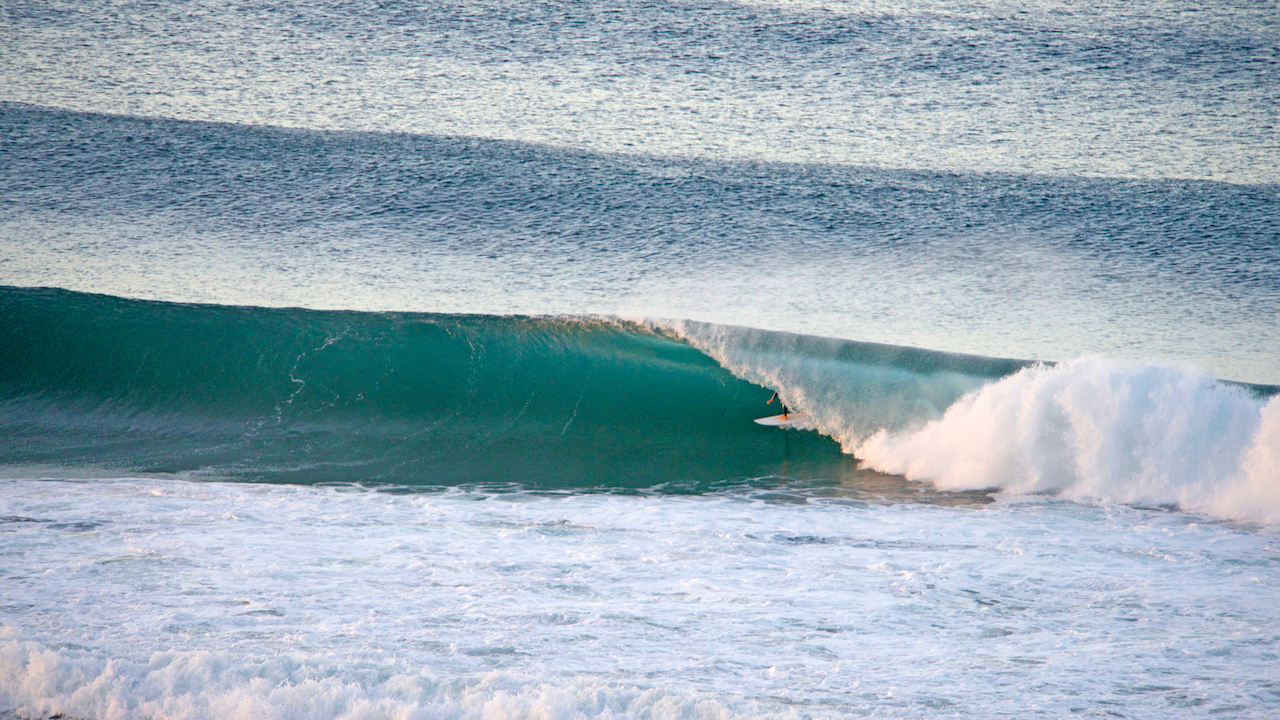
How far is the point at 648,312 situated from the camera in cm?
376

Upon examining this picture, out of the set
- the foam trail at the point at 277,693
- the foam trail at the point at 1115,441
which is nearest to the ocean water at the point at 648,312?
the foam trail at the point at 1115,441

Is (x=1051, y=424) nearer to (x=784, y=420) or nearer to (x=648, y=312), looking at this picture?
(x=784, y=420)

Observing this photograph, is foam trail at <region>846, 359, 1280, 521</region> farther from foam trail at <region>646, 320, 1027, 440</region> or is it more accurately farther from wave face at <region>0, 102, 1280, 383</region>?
wave face at <region>0, 102, 1280, 383</region>

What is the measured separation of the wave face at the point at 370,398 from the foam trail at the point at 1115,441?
534mm

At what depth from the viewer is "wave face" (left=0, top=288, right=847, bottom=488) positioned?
322cm

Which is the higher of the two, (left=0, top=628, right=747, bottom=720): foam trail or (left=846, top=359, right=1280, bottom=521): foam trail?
(left=846, top=359, right=1280, bottom=521): foam trail

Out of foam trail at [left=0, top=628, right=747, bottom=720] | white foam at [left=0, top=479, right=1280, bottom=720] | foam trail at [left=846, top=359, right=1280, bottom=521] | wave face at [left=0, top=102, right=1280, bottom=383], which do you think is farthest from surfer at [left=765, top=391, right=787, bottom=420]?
foam trail at [left=0, top=628, right=747, bottom=720]

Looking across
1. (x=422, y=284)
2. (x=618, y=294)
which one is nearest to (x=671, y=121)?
(x=618, y=294)

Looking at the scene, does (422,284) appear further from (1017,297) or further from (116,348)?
(1017,297)

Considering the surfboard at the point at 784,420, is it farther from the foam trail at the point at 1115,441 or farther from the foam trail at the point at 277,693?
the foam trail at the point at 277,693

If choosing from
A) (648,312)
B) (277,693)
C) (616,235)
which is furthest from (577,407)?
(277,693)

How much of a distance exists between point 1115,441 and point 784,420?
1267 millimetres

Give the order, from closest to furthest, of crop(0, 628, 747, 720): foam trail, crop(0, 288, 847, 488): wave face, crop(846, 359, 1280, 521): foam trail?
crop(0, 628, 747, 720): foam trail, crop(846, 359, 1280, 521): foam trail, crop(0, 288, 847, 488): wave face

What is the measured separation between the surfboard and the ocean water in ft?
0.15
